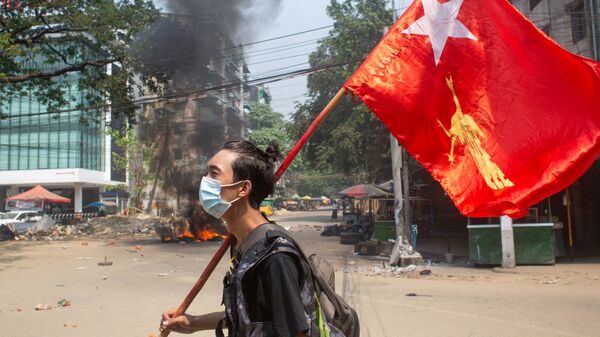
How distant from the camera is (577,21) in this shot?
584 inches

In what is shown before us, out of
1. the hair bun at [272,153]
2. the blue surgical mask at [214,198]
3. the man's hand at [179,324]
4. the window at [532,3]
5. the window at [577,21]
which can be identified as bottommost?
the man's hand at [179,324]

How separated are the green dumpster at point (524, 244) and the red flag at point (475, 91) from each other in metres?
8.84

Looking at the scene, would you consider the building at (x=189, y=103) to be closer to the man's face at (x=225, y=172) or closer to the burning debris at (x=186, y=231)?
the burning debris at (x=186, y=231)

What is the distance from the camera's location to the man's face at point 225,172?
6.00ft

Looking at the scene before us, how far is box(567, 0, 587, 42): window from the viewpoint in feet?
47.7

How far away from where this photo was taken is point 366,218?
20.2m

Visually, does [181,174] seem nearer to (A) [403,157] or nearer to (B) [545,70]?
(A) [403,157]

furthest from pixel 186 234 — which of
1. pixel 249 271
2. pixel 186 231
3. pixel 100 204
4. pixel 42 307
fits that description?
pixel 100 204

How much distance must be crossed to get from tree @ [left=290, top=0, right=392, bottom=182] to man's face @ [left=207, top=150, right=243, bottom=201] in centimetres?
1902

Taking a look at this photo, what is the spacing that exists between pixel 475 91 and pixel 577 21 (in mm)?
14848

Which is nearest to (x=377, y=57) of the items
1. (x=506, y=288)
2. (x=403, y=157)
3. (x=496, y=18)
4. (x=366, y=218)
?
(x=496, y=18)

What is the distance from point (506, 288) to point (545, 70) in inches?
255

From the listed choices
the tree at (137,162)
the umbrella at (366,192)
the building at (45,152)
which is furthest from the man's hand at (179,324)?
the building at (45,152)

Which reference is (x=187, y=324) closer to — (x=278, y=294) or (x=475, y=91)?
(x=278, y=294)
